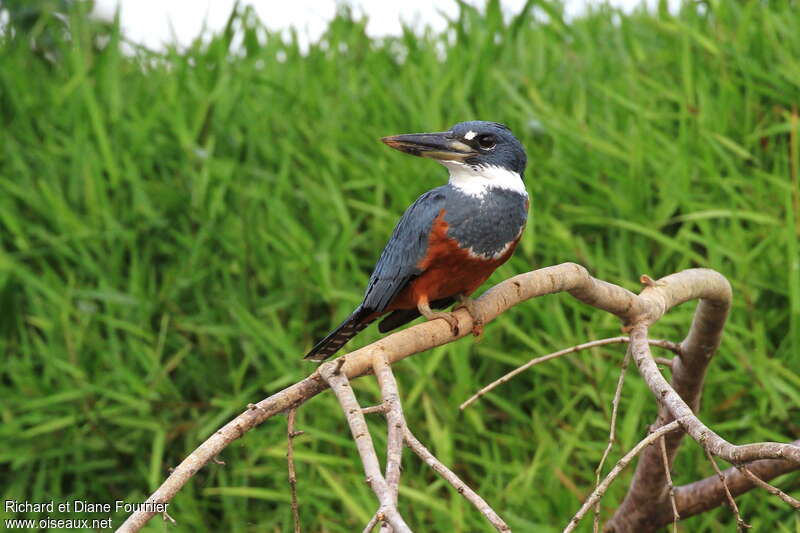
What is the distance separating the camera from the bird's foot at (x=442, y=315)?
2.16 metres

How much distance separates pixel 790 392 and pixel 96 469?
2410 millimetres

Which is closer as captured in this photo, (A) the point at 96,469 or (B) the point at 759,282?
(B) the point at 759,282

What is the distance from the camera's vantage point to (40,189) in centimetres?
409

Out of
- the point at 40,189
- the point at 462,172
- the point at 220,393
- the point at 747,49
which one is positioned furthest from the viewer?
the point at 40,189

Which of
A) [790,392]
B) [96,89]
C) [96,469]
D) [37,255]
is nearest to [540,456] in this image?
[790,392]

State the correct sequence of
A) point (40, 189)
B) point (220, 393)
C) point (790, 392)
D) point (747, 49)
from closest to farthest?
1. point (790, 392)
2. point (220, 393)
3. point (747, 49)
4. point (40, 189)

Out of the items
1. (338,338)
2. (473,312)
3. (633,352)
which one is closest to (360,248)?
(338,338)

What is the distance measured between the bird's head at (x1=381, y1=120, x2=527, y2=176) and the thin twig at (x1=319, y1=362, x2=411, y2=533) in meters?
0.87

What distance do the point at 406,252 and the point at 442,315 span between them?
7.4 inches

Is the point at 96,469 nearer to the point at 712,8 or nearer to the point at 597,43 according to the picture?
the point at 597,43

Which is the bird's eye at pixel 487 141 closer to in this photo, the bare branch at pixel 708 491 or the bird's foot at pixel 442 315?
the bird's foot at pixel 442 315

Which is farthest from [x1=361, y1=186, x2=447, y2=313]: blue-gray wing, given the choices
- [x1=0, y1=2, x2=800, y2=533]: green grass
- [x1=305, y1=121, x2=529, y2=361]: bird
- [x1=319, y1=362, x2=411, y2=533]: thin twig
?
[x1=0, y1=2, x2=800, y2=533]: green grass

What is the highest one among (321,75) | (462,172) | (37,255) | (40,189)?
(321,75)

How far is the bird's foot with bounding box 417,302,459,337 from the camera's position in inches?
84.9
